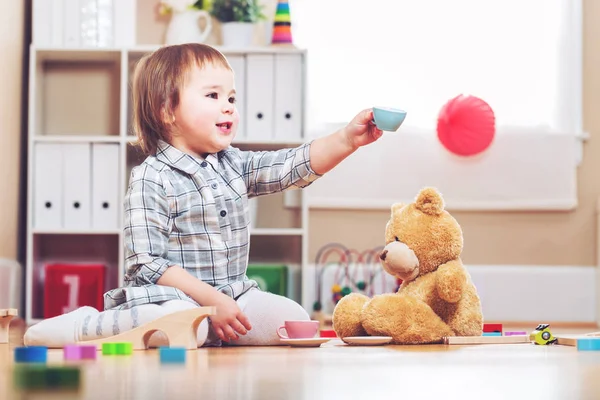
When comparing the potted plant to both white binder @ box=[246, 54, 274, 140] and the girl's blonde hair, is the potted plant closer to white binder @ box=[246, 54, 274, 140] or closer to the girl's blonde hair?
white binder @ box=[246, 54, 274, 140]

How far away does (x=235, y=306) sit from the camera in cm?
139

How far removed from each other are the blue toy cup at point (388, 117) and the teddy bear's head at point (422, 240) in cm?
18

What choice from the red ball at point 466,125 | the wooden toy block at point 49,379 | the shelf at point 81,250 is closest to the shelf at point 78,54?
the shelf at point 81,250

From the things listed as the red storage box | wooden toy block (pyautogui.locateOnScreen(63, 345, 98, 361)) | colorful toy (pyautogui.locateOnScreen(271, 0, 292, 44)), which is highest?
colorful toy (pyautogui.locateOnScreen(271, 0, 292, 44))

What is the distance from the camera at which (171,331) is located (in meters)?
1.27

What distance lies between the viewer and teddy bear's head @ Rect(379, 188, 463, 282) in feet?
4.84

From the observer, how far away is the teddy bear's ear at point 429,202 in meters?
1.50

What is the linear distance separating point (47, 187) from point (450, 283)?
1.73 m

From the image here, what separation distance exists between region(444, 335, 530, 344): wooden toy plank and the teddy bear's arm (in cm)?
6

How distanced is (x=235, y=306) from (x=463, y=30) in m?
1.95

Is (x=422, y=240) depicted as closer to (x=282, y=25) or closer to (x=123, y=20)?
(x=282, y=25)

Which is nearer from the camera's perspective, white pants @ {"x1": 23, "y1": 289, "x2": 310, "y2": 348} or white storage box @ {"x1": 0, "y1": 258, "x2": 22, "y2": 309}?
white pants @ {"x1": 23, "y1": 289, "x2": 310, "y2": 348}

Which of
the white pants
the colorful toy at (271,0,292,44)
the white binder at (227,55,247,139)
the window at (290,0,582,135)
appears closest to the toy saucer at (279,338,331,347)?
the white pants

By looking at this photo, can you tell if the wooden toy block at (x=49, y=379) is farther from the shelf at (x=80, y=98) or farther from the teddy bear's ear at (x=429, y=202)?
the shelf at (x=80, y=98)
